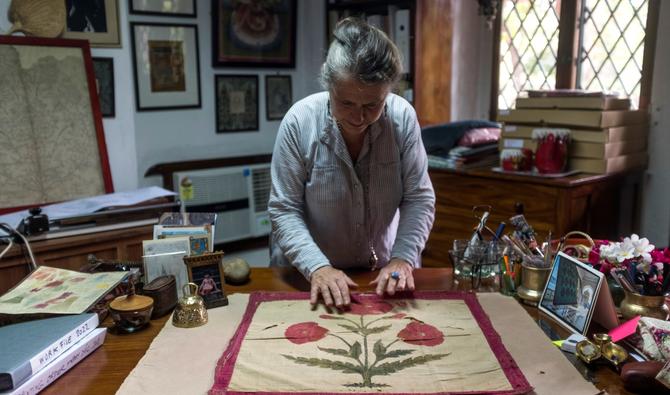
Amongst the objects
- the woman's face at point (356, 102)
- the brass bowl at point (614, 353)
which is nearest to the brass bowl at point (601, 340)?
the brass bowl at point (614, 353)

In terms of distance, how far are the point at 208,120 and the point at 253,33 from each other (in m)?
0.62

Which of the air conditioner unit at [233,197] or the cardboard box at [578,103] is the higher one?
the cardboard box at [578,103]

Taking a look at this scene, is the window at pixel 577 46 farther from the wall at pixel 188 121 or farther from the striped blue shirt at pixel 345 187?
the striped blue shirt at pixel 345 187

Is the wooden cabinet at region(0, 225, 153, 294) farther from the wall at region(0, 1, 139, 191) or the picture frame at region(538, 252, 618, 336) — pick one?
the picture frame at region(538, 252, 618, 336)

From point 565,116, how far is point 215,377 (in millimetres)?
2210

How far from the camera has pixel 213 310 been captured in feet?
4.55

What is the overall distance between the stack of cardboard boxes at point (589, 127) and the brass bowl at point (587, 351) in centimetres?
173

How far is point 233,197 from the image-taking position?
146 inches


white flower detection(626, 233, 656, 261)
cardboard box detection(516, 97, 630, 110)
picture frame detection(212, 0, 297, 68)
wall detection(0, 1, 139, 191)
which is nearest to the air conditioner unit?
picture frame detection(212, 0, 297, 68)

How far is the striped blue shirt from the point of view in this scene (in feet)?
5.37

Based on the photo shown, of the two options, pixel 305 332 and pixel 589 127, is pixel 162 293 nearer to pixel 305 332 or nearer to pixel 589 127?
pixel 305 332

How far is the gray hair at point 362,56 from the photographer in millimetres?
1411

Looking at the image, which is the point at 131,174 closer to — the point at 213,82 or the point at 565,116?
the point at 213,82

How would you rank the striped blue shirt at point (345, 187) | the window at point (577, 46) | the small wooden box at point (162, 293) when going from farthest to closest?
the window at point (577, 46)
the striped blue shirt at point (345, 187)
the small wooden box at point (162, 293)
